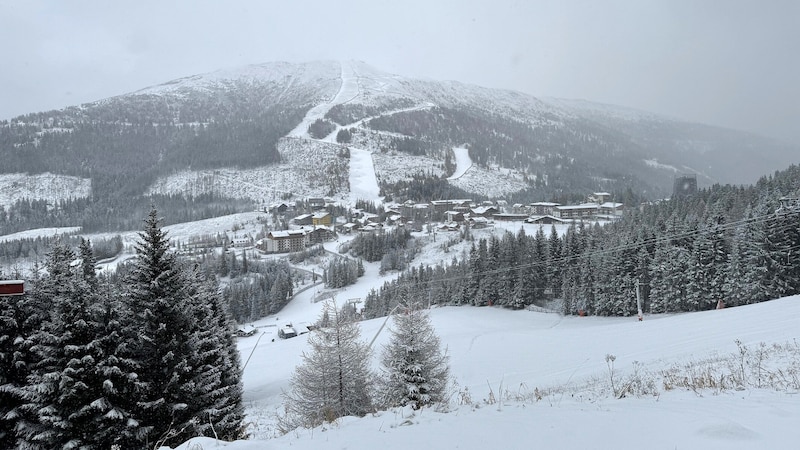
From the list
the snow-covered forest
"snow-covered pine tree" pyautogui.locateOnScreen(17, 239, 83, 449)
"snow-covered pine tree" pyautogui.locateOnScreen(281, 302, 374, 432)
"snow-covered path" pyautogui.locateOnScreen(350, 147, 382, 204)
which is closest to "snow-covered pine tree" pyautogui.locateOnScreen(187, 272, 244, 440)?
the snow-covered forest

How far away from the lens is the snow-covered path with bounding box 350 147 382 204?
147 metres

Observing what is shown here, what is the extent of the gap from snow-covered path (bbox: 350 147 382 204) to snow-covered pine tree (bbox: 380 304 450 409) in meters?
126

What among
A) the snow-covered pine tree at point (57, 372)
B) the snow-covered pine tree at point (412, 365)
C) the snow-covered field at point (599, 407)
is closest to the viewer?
the snow-covered field at point (599, 407)

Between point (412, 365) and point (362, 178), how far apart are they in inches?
5985

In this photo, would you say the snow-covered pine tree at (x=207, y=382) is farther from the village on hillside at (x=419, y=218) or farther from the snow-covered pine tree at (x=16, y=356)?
the village on hillside at (x=419, y=218)

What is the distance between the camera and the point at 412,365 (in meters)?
13.4

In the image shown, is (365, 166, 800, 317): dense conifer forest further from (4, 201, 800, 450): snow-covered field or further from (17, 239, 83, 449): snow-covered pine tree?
(17, 239, 83, 449): snow-covered pine tree

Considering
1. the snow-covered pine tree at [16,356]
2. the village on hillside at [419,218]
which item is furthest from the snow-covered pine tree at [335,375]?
the village on hillside at [419,218]

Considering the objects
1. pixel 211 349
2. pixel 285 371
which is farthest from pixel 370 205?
pixel 211 349

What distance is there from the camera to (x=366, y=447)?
436 cm

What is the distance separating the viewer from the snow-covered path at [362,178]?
147 m

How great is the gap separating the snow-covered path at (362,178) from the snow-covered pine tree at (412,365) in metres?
126

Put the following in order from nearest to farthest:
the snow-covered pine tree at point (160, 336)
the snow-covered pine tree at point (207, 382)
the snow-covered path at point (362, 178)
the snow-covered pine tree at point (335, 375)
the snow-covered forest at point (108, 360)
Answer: the snow-covered forest at point (108, 360) < the snow-covered pine tree at point (160, 336) < the snow-covered pine tree at point (207, 382) < the snow-covered pine tree at point (335, 375) < the snow-covered path at point (362, 178)

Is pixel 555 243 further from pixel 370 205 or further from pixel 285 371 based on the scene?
pixel 370 205
